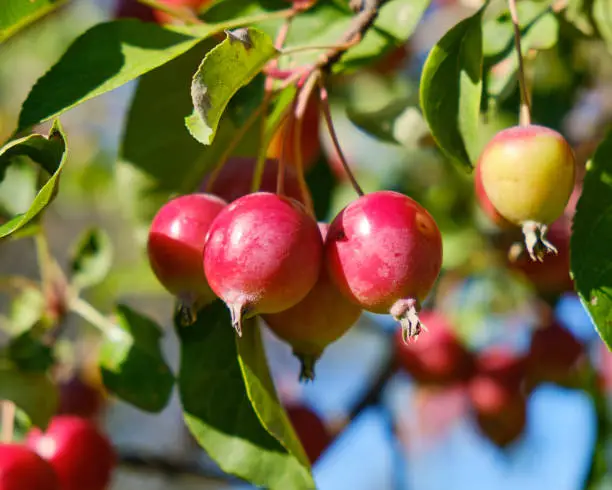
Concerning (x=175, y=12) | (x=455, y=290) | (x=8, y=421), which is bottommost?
(x=455, y=290)

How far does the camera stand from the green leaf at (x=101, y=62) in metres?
0.78

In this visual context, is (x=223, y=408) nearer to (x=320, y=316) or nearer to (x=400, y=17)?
(x=320, y=316)

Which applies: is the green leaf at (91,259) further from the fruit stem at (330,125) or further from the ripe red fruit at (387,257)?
the ripe red fruit at (387,257)

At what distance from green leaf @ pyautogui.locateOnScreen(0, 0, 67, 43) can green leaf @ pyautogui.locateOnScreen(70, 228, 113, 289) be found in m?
0.47

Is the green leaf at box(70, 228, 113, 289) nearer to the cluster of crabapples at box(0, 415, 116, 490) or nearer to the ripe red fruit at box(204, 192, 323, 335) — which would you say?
the cluster of crabapples at box(0, 415, 116, 490)

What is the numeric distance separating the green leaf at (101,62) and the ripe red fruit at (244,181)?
134 millimetres

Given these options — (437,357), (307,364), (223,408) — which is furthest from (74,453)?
(437,357)

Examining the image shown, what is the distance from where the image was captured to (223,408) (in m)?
0.89

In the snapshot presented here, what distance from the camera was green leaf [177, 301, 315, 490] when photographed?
2.85ft

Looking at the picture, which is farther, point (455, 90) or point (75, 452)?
point (75, 452)

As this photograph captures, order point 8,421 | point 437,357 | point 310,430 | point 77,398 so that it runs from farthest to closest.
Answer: point 437,357 → point 77,398 → point 310,430 → point 8,421

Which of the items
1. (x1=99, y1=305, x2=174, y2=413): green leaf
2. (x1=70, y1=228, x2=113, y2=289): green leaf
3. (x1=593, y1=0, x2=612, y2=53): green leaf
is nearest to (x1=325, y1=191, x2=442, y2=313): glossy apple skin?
(x1=99, y1=305, x2=174, y2=413): green leaf

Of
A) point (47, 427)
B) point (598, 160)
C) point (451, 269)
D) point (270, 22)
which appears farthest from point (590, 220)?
point (451, 269)

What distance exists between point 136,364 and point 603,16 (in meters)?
0.68
